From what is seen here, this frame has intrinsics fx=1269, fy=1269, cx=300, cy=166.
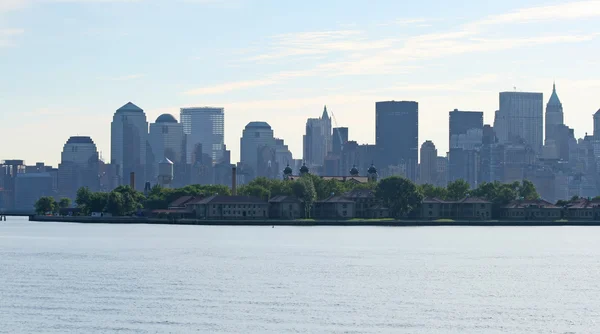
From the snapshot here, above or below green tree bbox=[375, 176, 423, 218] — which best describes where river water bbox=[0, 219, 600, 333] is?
below

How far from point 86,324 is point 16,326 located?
304cm

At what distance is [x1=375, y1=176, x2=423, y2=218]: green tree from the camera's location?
196000mm

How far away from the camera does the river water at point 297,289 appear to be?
185ft

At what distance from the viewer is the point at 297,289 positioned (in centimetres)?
6944

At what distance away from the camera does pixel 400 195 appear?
19600cm

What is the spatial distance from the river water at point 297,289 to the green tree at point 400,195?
80.9m

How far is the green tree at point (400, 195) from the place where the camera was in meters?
196

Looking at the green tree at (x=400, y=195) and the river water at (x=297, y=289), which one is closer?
the river water at (x=297, y=289)

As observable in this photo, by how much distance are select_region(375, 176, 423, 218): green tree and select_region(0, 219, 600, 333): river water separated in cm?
8089

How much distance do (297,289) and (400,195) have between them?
128m

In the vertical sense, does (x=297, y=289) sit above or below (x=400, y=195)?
below

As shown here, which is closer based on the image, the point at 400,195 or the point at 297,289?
the point at 297,289

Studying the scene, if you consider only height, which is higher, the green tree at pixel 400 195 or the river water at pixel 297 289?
the green tree at pixel 400 195

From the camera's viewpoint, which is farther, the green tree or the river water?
the green tree
